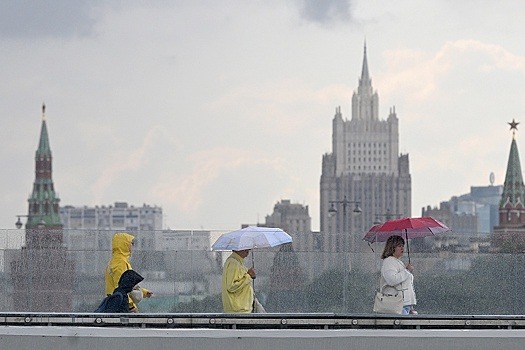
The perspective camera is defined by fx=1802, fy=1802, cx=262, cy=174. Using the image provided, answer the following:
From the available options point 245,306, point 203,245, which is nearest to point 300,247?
point 203,245

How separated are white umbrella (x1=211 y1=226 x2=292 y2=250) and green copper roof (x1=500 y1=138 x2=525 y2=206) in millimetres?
117390

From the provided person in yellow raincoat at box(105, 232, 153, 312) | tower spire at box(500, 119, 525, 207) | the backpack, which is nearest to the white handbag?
person in yellow raincoat at box(105, 232, 153, 312)

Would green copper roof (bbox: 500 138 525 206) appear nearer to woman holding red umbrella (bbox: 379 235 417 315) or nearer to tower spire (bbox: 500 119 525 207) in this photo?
tower spire (bbox: 500 119 525 207)

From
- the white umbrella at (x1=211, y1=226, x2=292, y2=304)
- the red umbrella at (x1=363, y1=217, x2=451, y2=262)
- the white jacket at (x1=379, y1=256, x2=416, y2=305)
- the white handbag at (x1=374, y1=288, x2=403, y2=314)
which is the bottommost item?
the white handbag at (x1=374, y1=288, x2=403, y2=314)

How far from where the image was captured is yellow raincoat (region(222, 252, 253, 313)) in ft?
41.5

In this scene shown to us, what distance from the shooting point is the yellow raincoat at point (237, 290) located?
41.5ft

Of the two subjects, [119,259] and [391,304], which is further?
[119,259]

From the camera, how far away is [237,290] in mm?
12672

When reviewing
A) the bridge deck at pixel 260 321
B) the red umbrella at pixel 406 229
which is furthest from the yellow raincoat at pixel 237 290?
the bridge deck at pixel 260 321

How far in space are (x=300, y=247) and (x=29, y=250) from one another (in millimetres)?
2714

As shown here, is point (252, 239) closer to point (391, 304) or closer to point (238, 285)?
point (238, 285)

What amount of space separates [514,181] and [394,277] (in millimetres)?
124273

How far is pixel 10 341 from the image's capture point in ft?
29.8

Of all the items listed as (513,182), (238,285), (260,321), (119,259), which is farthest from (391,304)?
(513,182)
